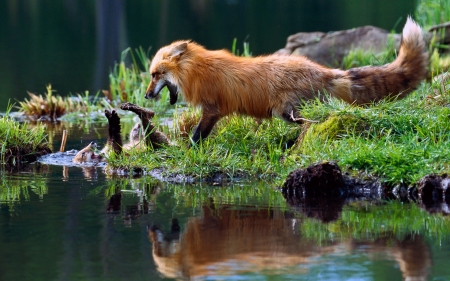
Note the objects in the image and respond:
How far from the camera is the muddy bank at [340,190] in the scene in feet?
24.4

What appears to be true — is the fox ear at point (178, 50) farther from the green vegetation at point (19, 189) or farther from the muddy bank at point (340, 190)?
the muddy bank at point (340, 190)

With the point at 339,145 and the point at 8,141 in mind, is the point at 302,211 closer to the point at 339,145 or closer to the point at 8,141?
the point at 339,145

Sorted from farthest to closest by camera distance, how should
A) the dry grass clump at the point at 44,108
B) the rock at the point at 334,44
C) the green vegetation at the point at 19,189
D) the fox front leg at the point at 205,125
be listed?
the rock at the point at 334,44 < the dry grass clump at the point at 44,108 < the fox front leg at the point at 205,125 < the green vegetation at the point at 19,189

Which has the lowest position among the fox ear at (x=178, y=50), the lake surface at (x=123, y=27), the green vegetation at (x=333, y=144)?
the green vegetation at (x=333, y=144)

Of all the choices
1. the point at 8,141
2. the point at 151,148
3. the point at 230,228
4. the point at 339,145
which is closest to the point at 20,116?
the point at 8,141

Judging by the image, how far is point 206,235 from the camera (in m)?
6.47

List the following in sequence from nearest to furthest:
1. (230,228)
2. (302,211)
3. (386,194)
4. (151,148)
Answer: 1. (230,228)
2. (302,211)
3. (386,194)
4. (151,148)

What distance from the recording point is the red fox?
9531 millimetres

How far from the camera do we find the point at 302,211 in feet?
23.8

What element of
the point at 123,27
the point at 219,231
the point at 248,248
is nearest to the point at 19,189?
the point at 219,231

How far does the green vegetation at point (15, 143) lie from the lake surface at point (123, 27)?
6.13m

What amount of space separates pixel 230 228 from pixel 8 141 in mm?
4530

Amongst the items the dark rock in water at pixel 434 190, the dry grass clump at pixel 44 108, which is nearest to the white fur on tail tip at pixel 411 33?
the dark rock in water at pixel 434 190

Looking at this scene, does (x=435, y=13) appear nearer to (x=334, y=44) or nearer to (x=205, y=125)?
(x=334, y=44)
